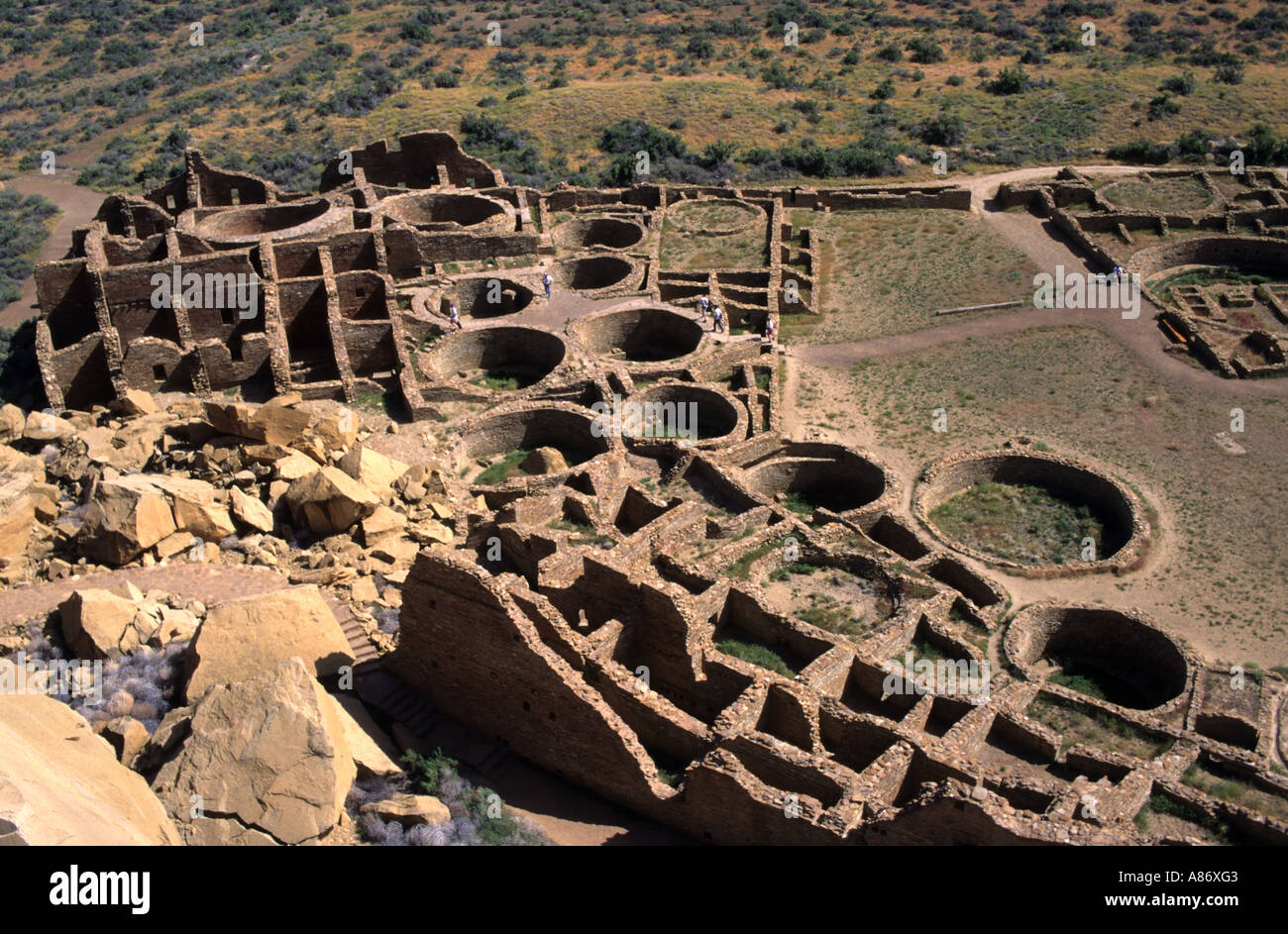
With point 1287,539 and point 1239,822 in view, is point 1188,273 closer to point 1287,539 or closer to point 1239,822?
point 1287,539

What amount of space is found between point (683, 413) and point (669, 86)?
140 ft

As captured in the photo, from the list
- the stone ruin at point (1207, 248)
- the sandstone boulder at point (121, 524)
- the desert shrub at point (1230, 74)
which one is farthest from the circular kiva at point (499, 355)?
the desert shrub at point (1230, 74)

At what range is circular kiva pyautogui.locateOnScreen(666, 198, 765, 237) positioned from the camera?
50969 millimetres

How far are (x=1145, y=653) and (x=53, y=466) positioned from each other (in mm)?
29458

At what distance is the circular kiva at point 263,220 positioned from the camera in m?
44.9

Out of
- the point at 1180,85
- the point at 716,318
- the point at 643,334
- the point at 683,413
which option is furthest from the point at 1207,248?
the point at 683,413

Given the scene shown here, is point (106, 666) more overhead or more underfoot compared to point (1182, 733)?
more overhead

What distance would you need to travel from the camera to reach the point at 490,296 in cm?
4359

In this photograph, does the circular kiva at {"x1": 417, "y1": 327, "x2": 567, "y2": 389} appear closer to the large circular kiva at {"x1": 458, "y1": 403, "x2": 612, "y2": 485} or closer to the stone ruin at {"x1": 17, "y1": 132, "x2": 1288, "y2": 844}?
the stone ruin at {"x1": 17, "y1": 132, "x2": 1288, "y2": 844}

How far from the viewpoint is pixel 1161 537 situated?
32.1 meters

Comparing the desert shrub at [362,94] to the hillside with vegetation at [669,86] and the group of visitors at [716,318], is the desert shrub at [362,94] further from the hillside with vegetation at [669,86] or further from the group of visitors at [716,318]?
the group of visitors at [716,318]

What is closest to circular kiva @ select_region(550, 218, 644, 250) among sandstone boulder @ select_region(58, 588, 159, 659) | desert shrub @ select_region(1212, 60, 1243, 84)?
sandstone boulder @ select_region(58, 588, 159, 659)

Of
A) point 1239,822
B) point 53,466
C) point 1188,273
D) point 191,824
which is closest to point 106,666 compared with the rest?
point 191,824

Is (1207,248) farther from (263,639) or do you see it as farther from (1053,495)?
(263,639)
